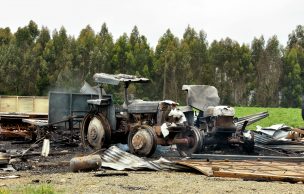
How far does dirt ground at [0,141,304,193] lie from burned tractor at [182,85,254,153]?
16.1 ft

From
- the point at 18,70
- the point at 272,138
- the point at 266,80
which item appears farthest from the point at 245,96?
the point at 272,138

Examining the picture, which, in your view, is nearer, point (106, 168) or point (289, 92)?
point (106, 168)

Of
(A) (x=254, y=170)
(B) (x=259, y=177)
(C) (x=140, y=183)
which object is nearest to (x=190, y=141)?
(A) (x=254, y=170)

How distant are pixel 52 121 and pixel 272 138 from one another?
7070mm

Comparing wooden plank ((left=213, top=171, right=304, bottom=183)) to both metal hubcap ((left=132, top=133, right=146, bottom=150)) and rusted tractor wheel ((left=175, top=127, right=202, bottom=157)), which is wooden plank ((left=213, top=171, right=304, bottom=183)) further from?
rusted tractor wheel ((left=175, top=127, right=202, bottom=157))

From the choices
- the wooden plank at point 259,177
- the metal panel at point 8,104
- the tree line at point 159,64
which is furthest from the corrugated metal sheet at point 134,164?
the tree line at point 159,64

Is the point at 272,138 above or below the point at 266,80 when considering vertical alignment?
below

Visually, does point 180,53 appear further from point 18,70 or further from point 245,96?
point 18,70

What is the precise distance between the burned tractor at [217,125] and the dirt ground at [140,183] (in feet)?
16.1

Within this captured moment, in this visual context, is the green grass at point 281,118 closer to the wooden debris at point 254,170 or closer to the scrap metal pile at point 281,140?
the scrap metal pile at point 281,140

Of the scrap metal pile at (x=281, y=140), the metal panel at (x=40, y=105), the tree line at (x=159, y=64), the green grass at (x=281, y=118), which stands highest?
the tree line at (x=159, y=64)

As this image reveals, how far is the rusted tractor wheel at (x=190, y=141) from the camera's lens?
14.7 meters

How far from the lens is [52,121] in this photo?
17.5 metres

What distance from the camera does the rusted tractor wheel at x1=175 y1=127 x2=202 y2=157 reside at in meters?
14.7
